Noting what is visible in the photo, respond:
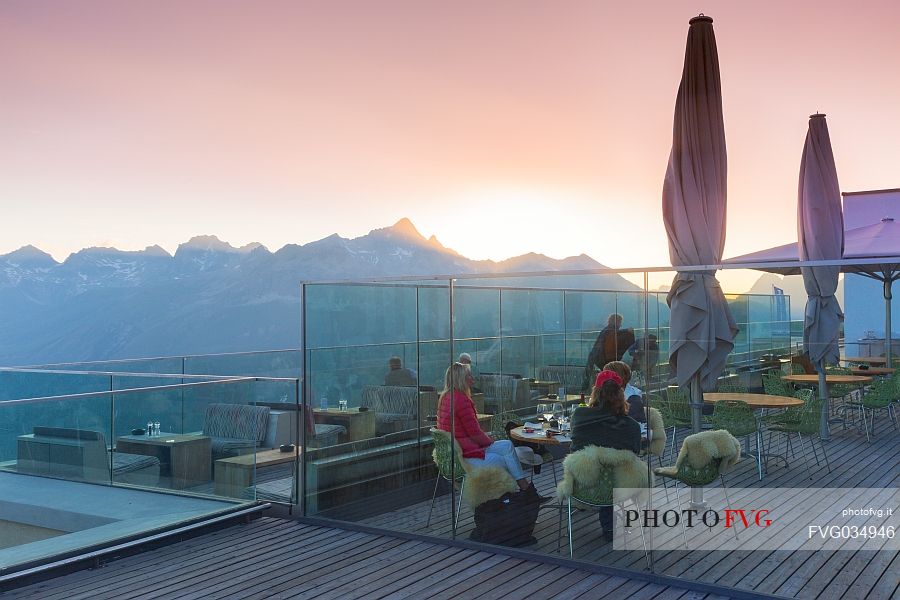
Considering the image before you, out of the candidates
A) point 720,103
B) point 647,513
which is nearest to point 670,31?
point 720,103

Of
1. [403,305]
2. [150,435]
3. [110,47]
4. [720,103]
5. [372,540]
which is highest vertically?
[110,47]

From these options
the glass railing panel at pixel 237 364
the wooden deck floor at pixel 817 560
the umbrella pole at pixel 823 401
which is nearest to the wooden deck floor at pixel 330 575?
the wooden deck floor at pixel 817 560

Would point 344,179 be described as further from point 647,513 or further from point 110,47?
point 647,513

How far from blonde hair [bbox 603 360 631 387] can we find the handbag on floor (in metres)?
1.36

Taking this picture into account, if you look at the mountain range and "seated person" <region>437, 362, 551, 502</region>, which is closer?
"seated person" <region>437, 362, 551, 502</region>

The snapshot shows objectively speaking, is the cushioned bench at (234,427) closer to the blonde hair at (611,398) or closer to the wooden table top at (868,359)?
the blonde hair at (611,398)

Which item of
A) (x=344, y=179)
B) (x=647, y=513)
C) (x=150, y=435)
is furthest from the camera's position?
(x=344, y=179)

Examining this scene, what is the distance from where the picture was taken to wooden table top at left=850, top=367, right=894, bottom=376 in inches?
202

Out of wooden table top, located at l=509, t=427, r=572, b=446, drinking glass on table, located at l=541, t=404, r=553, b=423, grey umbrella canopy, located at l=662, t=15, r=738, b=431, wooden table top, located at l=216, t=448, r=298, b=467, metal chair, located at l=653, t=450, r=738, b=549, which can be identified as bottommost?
wooden table top, located at l=216, t=448, r=298, b=467

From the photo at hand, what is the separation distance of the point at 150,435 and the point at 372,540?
2.19m

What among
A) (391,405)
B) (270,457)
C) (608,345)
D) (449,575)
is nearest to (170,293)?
(270,457)

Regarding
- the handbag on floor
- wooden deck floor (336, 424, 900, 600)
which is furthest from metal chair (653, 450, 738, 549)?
the handbag on floor

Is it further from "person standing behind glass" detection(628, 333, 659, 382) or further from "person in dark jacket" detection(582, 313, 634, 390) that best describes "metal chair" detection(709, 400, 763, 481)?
"person in dark jacket" detection(582, 313, 634, 390)

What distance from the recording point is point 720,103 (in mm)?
6109
